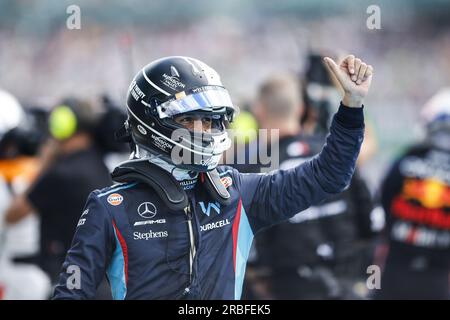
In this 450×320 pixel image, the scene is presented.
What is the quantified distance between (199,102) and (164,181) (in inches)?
12.9

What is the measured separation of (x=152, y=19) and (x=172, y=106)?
18209mm

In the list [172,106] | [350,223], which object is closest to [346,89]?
[172,106]

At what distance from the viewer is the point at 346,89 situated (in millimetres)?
3828

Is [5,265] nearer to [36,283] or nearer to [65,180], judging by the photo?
[36,283]

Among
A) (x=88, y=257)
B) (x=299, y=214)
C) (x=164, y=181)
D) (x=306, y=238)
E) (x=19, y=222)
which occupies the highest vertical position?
(x=164, y=181)

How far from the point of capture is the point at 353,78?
3826 mm

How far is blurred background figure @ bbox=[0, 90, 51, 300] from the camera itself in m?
7.39

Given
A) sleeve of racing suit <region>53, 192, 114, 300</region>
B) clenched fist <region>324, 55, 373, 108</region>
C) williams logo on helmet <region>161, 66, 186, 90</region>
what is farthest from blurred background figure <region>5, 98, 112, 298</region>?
clenched fist <region>324, 55, 373, 108</region>

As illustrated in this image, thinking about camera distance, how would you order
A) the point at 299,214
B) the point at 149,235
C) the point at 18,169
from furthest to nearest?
the point at 18,169, the point at 299,214, the point at 149,235

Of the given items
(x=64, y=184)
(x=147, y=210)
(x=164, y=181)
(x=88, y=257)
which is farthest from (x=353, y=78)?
(x=64, y=184)

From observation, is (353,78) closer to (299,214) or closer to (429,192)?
(299,214)

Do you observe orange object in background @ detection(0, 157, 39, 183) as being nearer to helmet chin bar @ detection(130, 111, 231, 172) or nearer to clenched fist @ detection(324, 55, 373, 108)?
helmet chin bar @ detection(130, 111, 231, 172)

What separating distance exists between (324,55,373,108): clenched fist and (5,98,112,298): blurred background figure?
3610 millimetres

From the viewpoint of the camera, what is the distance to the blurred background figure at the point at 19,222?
7395mm
